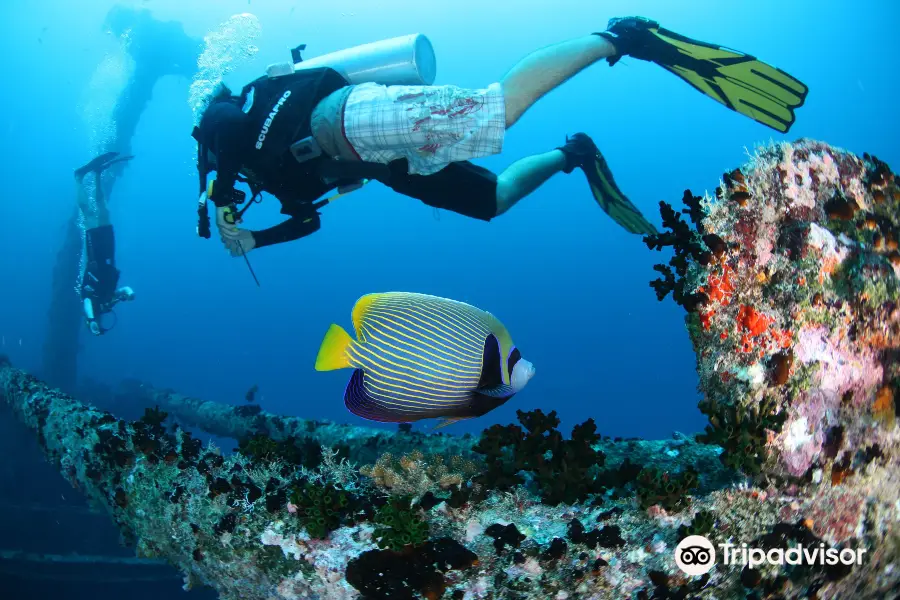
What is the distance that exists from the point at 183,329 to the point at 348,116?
8923cm

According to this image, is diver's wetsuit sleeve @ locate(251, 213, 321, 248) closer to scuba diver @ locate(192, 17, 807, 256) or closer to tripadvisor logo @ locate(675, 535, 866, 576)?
scuba diver @ locate(192, 17, 807, 256)

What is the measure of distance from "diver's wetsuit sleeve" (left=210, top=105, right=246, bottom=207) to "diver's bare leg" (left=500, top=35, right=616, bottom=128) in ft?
7.63

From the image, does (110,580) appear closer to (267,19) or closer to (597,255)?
(267,19)

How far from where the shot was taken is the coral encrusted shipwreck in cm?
152

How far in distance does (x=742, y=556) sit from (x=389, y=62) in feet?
15.3

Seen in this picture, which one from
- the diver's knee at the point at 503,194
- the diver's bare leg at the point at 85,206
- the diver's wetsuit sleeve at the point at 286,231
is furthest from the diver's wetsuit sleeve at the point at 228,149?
the diver's bare leg at the point at 85,206

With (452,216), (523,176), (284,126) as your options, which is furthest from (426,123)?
(452,216)

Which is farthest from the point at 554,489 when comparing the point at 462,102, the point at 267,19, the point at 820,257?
the point at 267,19

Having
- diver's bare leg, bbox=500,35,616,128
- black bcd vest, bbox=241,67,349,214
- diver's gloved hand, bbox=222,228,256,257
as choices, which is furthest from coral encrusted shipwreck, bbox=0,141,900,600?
black bcd vest, bbox=241,67,349,214

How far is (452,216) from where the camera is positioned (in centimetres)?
8269

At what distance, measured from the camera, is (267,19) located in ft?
183

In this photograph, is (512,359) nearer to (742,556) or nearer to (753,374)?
(753,374)

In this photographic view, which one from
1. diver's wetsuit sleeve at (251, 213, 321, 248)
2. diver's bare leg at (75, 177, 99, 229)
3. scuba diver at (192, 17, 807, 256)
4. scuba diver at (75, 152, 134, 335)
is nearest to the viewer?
scuba diver at (192, 17, 807, 256)

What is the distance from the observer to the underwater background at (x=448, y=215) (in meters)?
58.4
